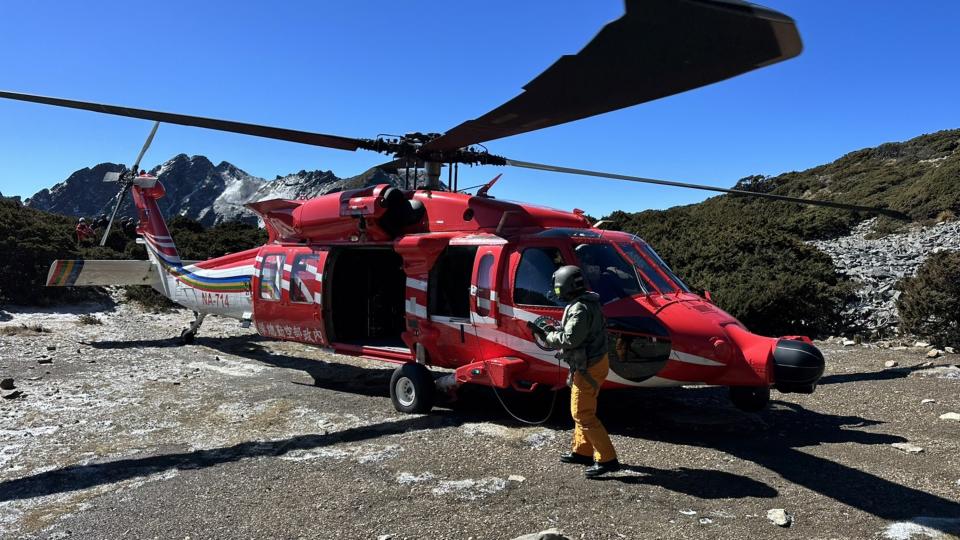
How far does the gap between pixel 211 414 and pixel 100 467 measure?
1.91m

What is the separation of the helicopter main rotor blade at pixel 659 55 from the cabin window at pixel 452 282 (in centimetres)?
273

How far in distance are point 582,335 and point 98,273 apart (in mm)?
11373

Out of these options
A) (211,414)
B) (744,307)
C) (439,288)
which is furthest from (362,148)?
(744,307)

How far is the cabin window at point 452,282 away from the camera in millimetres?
7270

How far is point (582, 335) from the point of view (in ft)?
16.4

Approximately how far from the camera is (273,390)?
857cm

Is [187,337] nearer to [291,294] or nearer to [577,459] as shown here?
[291,294]

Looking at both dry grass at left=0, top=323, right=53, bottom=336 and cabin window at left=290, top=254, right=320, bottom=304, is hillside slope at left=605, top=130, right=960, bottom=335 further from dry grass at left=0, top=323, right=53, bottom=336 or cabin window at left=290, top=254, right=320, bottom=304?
dry grass at left=0, top=323, right=53, bottom=336

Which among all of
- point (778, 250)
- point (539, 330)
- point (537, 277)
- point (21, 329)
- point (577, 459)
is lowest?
point (577, 459)

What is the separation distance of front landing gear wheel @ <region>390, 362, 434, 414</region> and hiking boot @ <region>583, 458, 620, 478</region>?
2671mm

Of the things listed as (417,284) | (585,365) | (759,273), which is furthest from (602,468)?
(759,273)

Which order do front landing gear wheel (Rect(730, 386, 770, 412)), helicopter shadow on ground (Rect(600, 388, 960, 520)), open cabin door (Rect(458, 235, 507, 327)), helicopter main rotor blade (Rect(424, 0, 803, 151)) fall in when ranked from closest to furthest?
helicopter main rotor blade (Rect(424, 0, 803, 151))
helicopter shadow on ground (Rect(600, 388, 960, 520))
front landing gear wheel (Rect(730, 386, 770, 412))
open cabin door (Rect(458, 235, 507, 327))

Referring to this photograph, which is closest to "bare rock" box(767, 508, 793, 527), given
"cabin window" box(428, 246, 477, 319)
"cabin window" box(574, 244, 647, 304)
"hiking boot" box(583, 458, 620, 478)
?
"hiking boot" box(583, 458, 620, 478)

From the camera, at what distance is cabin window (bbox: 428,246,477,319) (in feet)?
23.9
